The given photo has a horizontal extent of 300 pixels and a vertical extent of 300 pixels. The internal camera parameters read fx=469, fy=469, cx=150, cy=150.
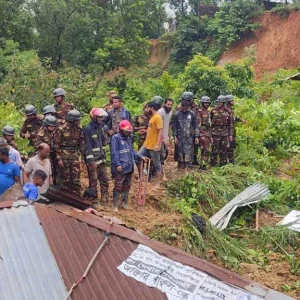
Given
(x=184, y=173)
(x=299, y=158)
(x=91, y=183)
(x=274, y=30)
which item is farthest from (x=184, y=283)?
(x=274, y=30)

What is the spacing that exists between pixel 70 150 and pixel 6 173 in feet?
3.99

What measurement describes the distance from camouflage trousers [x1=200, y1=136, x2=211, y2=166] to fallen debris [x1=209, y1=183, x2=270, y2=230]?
109 cm

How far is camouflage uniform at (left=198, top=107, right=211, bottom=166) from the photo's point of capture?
8.95 m

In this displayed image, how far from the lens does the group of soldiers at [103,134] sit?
21.1 ft

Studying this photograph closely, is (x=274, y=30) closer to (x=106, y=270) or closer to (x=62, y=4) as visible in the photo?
(x=62, y=4)

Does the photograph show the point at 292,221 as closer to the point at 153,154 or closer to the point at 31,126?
the point at 153,154

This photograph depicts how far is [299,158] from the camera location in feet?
36.2

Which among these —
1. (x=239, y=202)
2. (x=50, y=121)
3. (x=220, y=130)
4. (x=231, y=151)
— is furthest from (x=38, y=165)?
(x=231, y=151)

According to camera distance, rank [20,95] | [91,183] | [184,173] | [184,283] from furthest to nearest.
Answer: [20,95] → [184,173] → [91,183] → [184,283]

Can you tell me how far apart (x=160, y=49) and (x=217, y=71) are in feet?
60.5

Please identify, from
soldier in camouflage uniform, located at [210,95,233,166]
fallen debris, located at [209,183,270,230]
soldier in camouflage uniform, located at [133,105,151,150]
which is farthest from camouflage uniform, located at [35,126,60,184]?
soldier in camouflage uniform, located at [210,95,233,166]

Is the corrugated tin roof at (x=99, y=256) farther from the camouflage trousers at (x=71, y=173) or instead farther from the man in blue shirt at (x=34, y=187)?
the camouflage trousers at (x=71, y=173)

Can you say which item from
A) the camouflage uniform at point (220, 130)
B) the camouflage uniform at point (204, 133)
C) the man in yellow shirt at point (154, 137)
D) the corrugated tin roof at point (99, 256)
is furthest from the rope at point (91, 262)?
the camouflage uniform at point (220, 130)

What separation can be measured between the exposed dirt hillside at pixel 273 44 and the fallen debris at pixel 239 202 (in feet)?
62.7
